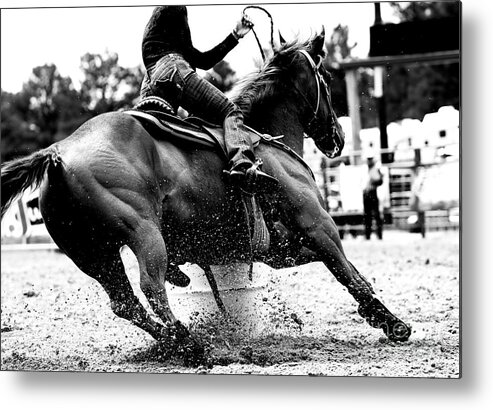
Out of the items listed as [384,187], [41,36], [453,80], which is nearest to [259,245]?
[41,36]

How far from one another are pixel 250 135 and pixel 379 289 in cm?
197

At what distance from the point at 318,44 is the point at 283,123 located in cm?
37

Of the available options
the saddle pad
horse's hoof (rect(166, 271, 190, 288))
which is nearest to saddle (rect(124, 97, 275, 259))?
the saddle pad

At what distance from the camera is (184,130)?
3719 millimetres

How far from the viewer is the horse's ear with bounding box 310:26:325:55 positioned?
413 centimetres

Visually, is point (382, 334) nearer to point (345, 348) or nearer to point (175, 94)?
point (345, 348)

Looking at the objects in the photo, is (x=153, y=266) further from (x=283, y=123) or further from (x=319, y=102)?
(x=319, y=102)

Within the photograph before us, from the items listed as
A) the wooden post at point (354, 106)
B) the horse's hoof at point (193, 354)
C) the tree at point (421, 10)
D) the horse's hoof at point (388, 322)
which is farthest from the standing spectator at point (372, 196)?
the horse's hoof at point (193, 354)

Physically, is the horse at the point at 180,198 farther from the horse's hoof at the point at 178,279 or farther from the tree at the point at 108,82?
the tree at the point at 108,82

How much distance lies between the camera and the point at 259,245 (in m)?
3.92

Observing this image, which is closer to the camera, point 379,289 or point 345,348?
point 345,348

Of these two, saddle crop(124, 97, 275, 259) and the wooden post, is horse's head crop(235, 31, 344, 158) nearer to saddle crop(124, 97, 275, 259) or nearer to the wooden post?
saddle crop(124, 97, 275, 259)

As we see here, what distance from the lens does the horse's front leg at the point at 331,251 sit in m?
3.92

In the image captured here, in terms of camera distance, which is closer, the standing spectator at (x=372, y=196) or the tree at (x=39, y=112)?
the tree at (x=39, y=112)
